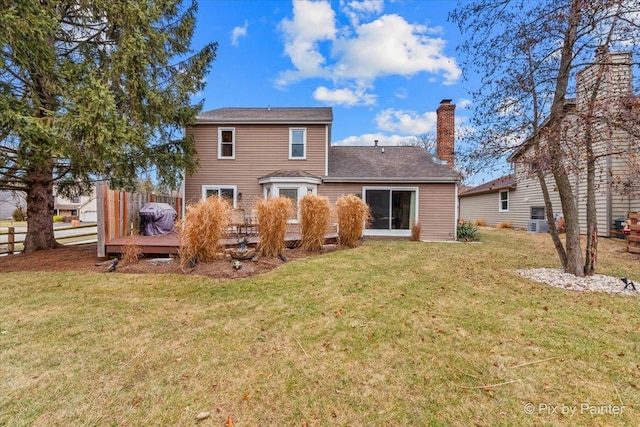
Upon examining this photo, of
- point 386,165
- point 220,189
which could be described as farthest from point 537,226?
point 220,189

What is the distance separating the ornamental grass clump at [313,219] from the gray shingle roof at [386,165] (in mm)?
4569

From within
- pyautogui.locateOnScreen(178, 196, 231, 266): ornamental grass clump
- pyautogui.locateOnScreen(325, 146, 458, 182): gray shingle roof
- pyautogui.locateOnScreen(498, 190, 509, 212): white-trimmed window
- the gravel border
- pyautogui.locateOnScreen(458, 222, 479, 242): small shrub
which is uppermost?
pyautogui.locateOnScreen(325, 146, 458, 182): gray shingle roof

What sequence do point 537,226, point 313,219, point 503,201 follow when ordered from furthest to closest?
point 503,201, point 537,226, point 313,219

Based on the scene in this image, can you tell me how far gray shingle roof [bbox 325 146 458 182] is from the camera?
39.5 feet

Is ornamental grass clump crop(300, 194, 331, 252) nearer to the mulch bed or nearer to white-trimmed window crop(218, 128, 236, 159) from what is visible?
the mulch bed

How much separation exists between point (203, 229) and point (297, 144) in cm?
745

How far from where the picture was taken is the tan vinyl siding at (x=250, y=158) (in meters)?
12.3

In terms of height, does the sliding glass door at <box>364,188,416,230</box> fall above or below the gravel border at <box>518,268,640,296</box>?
above

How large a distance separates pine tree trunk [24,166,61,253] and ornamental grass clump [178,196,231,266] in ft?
17.6

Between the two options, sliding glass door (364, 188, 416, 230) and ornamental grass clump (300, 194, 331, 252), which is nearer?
ornamental grass clump (300, 194, 331, 252)

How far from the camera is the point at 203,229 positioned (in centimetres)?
593

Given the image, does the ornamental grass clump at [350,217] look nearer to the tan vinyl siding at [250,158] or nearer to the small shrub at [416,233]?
the small shrub at [416,233]

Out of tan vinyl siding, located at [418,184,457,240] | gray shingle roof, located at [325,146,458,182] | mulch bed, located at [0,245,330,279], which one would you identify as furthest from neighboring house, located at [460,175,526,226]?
mulch bed, located at [0,245,330,279]

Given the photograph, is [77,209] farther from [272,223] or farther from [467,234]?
[467,234]
